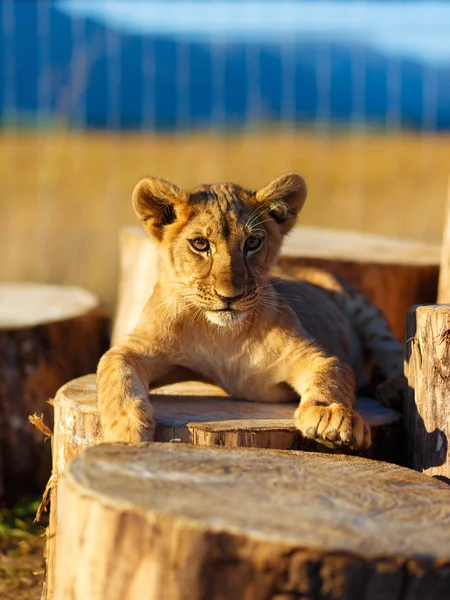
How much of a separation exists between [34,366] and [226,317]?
2675 millimetres

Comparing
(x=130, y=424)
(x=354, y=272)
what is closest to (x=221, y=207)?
(x=130, y=424)

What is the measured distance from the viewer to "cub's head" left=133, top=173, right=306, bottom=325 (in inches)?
163

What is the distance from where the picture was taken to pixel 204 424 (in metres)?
3.88

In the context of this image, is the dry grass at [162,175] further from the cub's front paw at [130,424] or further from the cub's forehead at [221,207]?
the cub's front paw at [130,424]

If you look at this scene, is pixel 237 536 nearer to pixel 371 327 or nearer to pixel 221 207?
pixel 221 207

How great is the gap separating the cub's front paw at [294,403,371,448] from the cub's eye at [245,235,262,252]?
0.83 m

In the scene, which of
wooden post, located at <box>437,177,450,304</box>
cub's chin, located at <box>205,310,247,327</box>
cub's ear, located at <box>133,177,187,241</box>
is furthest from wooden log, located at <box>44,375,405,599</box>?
wooden post, located at <box>437,177,450,304</box>

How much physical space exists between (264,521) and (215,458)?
0.60m

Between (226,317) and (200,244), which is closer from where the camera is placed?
(226,317)

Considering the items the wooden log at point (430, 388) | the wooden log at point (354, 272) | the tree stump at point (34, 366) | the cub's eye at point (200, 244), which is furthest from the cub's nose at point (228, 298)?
the tree stump at point (34, 366)

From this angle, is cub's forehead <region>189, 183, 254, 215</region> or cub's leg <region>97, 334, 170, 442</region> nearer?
cub's leg <region>97, 334, 170, 442</region>

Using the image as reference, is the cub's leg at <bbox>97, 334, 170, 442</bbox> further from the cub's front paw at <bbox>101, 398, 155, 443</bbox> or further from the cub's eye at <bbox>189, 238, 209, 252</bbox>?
the cub's eye at <bbox>189, 238, 209, 252</bbox>

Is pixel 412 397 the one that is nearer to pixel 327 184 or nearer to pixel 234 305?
pixel 234 305

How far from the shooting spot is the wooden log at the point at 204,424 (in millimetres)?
3838
